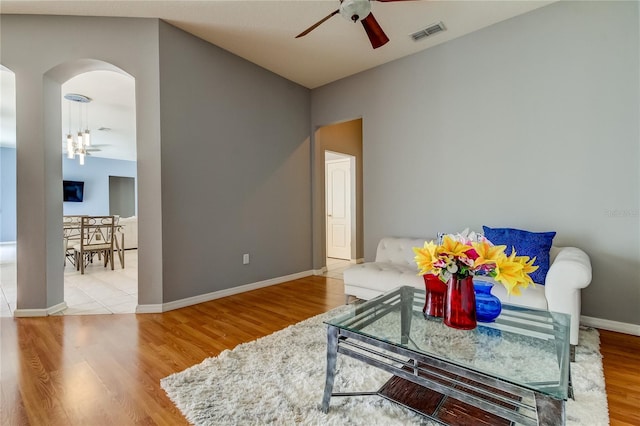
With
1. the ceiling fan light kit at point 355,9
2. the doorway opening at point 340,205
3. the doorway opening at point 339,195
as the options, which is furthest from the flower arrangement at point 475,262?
the doorway opening at point 340,205

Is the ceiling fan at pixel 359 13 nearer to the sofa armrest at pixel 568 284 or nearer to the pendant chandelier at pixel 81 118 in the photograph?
the sofa armrest at pixel 568 284

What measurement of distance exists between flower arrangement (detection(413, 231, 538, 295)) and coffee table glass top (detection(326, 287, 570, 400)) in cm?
26

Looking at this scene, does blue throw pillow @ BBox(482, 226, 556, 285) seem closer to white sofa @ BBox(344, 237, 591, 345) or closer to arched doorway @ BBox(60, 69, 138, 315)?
white sofa @ BBox(344, 237, 591, 345)

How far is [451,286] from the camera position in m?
1.48

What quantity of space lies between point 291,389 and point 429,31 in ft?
11.9

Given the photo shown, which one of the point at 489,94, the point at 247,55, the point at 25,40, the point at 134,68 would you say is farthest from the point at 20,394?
the point at 489,94

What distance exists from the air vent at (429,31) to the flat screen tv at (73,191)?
10.1 meters

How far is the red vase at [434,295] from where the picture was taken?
161cm

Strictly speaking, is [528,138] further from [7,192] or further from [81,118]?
[7,192]

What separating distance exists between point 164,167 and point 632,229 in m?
4.31

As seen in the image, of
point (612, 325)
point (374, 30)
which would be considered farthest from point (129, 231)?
point (612, 325)

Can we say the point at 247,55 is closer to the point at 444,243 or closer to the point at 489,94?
the point at 489,94

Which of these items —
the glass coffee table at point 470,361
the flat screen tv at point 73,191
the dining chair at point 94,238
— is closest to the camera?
the glass coffee table at point 470,361

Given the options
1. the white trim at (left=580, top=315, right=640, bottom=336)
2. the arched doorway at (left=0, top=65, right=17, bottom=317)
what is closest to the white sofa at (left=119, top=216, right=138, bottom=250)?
the arched doorway at (left=0, top=65, right=17, bottom=317)
